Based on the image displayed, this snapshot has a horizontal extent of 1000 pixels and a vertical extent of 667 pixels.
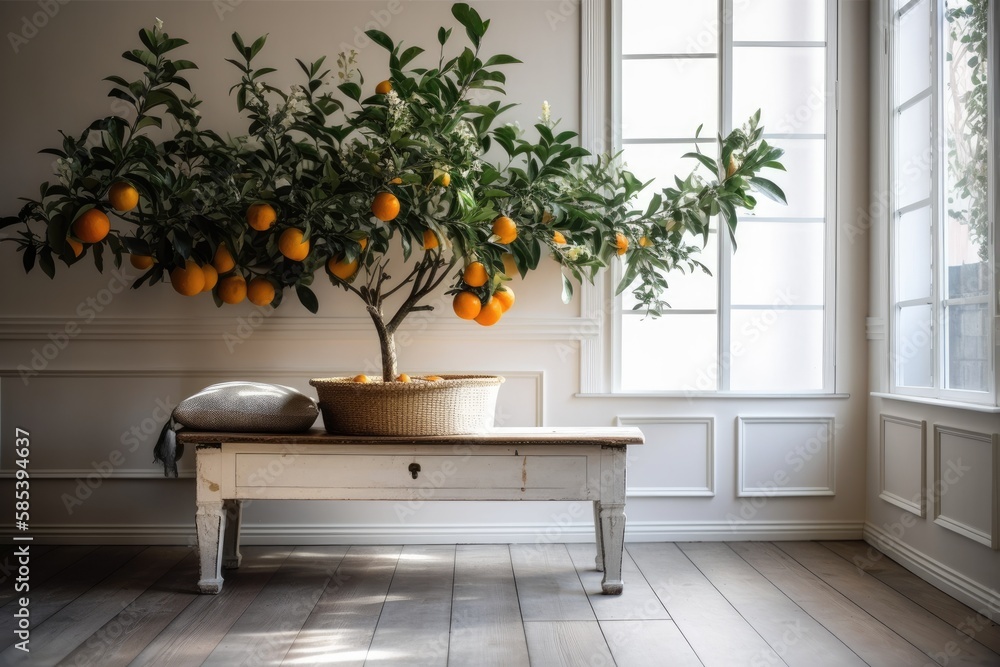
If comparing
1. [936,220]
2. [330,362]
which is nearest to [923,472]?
[936,220]

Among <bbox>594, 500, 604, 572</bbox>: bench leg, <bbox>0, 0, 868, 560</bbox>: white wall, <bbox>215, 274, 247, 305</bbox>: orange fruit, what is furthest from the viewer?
<bbox>0, 0, 868, 560</bbox>: white wall

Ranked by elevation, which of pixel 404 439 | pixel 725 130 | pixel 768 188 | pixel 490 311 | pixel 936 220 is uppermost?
pixel 725 130

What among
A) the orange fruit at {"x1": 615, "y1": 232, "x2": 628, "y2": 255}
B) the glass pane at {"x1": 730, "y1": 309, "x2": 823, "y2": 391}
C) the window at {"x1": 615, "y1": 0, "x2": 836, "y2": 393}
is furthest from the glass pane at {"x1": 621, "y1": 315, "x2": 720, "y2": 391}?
the orange fruit at {"x1": 615, "y1": 232, "x2": 628, "y2": 255}

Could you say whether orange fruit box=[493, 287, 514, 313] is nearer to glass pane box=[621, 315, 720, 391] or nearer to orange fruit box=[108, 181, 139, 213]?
glass pane box=[621, 315, 720, 391]

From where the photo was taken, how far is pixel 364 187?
247 centimetres

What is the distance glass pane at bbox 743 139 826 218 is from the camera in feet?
10.7

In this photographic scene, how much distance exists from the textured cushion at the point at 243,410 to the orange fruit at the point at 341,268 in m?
0.44

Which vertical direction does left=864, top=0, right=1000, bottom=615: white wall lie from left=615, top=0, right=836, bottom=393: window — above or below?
below

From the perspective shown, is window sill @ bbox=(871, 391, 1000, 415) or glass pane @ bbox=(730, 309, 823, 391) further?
glass pane @ bbox=(730, 309, 823, 391)

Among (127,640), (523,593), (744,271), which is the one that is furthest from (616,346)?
(127,640)

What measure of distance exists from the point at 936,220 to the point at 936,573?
1.20m

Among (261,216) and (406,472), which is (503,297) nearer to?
(406,472)

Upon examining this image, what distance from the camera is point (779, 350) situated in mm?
3266

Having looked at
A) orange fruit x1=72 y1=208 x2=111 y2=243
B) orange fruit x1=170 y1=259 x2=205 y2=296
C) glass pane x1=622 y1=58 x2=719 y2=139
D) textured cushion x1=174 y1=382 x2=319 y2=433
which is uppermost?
glass pane x1=622 y1=58 x2=719 y2=139
